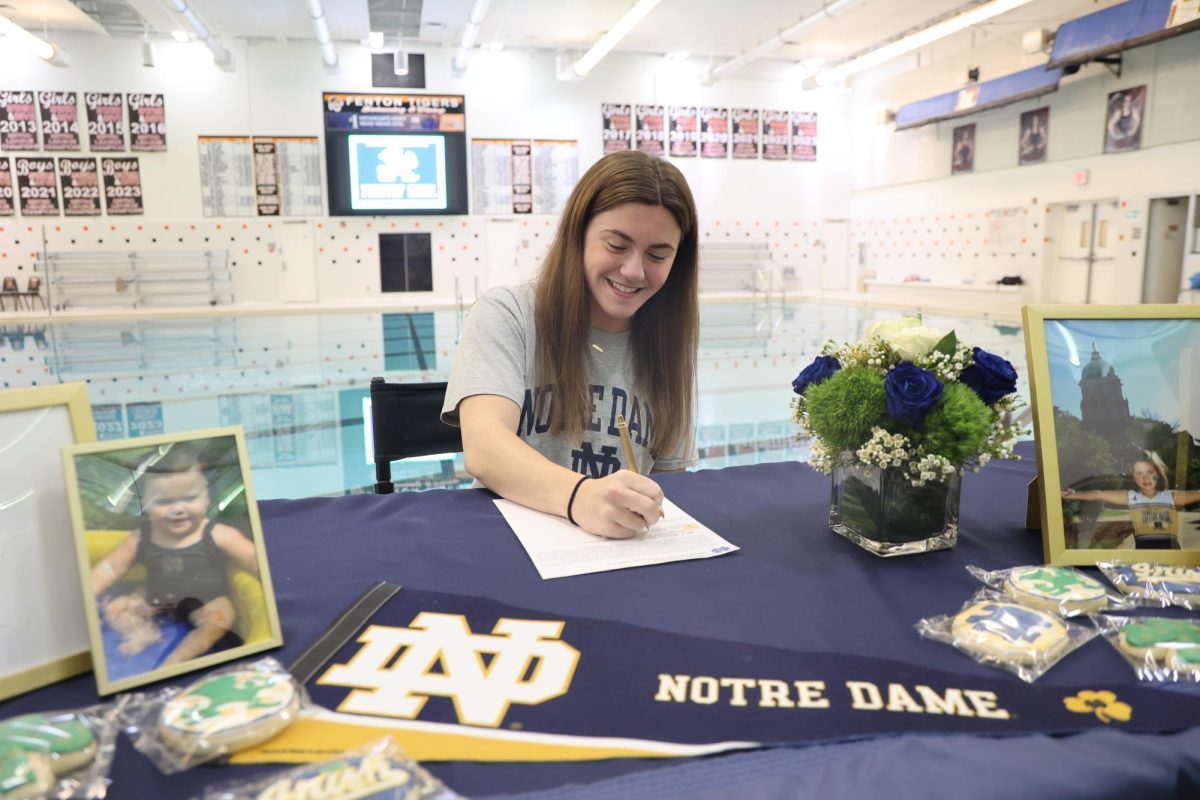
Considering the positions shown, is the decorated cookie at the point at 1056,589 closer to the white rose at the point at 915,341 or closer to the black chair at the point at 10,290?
the white rose at the point at 915,341

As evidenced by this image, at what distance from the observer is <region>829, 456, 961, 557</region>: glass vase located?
0.95 meters

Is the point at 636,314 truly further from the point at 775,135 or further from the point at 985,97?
the point at 775,135

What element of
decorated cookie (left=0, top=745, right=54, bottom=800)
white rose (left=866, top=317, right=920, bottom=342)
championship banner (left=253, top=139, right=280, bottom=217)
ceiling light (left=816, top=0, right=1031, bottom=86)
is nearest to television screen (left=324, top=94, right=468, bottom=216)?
championship banner (left=253, top=139, right=280, bottom=217)

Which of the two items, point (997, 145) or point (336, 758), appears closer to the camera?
point (336, 758)

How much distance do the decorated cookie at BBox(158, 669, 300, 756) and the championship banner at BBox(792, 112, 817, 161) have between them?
1417 centimetres

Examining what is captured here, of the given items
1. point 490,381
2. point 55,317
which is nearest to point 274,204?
point 55,317

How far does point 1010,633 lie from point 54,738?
77 centimetres

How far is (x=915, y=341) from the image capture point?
92 cm

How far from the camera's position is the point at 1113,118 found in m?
8.94

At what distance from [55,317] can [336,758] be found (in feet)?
40.1

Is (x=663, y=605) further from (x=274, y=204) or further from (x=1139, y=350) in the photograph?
(x=274, y=204)

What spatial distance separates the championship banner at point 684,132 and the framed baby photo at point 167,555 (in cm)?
1297

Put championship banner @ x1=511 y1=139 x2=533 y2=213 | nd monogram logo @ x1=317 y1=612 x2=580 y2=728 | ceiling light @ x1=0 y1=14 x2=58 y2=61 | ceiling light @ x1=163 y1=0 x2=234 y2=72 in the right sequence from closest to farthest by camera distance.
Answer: nd monogram logo @ x1=317 y1=612 x2=580 y2=728 < ceiling light @ x1=0 y1=14 x2=58 y2=61 < ceiling light @ x1=163 y1=0 x2=234 y2=72 < championship banner @ x1=511 y1=139 x2=533 y2=213

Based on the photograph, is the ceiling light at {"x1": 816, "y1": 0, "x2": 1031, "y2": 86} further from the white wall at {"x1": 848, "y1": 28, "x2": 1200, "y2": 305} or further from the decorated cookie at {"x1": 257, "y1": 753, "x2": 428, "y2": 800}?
the decorated cookie at {"x1": 257, "y1": 753, "x2": 428, "y2": 800}
